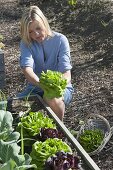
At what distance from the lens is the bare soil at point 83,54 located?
4820 millimetres

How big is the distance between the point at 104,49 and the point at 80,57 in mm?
329

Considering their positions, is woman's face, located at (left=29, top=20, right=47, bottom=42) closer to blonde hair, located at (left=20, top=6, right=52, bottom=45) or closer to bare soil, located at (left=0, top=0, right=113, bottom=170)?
blonde hair, located at (left=20, top=6, right=52, bottom=45)

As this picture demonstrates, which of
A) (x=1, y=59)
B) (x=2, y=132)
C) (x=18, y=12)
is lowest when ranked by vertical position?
(x=18, y=12)

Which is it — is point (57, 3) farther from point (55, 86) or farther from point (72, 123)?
point (55, 86)

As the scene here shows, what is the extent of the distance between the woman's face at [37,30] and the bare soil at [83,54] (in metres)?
0.95

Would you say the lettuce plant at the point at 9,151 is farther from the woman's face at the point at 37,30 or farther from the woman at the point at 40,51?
the woman's face at the point at 37,30

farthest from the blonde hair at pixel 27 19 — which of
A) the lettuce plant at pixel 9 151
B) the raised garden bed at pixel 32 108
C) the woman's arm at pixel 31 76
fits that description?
the lettuce plant at pixel 9 151

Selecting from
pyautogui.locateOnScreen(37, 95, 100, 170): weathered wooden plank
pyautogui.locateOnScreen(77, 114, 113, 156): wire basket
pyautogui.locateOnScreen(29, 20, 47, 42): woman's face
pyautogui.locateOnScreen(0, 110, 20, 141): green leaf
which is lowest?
pyautogui.locateOnScreen(77, 114, 113, 156): wire basket

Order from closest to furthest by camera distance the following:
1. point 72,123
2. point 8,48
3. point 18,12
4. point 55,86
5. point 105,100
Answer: point 55,86 < point 72,123 < point 105,100 < point 8,48 < point 18,12

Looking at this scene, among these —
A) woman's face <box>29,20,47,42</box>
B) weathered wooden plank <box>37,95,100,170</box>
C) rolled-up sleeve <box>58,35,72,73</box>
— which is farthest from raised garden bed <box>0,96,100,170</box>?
woman's face <box>29,20,47,42</box>

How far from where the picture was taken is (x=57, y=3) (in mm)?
9414

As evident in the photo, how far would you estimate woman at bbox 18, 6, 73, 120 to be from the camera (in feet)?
13.1

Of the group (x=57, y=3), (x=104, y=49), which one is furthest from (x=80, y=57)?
(x=57, y=3)

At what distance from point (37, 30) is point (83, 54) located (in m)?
2.58
